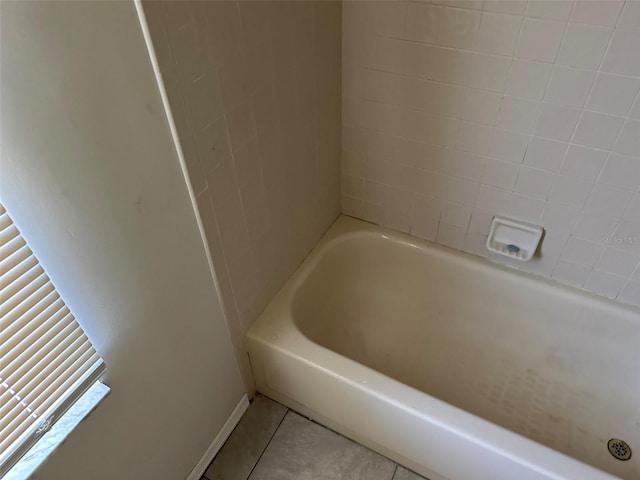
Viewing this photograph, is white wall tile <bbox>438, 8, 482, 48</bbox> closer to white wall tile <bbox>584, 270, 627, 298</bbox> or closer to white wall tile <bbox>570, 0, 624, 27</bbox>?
white wall tile <bbox>570, 0, 624, 27</bbox>

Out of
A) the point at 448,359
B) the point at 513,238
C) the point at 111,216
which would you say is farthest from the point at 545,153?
the point at 111,216

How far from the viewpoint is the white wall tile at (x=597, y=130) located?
1.16m

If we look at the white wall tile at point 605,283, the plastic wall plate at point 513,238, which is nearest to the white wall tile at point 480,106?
the plastic wall plate at point 513,238

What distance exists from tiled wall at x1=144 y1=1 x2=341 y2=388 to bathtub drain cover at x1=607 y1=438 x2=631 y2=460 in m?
1.10

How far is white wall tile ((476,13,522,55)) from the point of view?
44.6 inches

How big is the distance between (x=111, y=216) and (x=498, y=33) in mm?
989

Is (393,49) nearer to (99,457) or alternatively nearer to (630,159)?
(630,159)

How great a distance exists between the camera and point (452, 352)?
1.66 m

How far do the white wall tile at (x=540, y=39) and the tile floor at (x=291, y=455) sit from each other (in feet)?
3.96

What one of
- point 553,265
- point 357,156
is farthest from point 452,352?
point 357,156

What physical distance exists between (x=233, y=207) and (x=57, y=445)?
23.3 inches

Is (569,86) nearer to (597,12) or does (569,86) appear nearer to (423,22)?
(597,12)

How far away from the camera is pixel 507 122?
1.28 m

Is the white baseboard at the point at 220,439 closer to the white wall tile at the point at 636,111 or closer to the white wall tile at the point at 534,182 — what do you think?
the white wall tile at the point at 534,182
